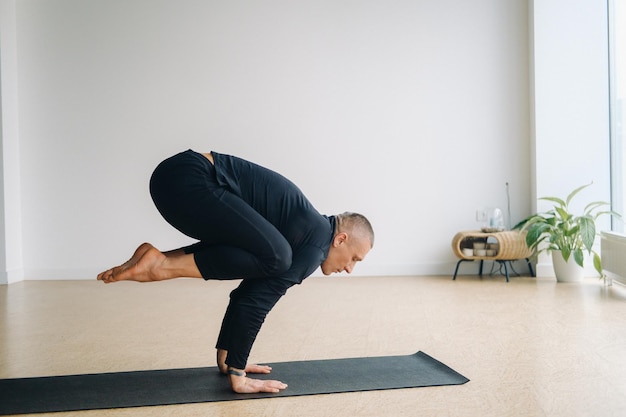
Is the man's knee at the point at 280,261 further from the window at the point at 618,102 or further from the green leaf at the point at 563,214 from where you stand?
the window at the point at 618,102

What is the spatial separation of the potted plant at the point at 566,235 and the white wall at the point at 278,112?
0.83 meters

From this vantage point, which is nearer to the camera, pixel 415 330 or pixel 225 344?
pixel 225 344

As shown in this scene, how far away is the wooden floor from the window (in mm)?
758

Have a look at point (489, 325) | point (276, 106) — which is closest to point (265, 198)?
point (489, 325)

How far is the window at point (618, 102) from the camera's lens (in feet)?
21.1

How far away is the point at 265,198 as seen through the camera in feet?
9.50

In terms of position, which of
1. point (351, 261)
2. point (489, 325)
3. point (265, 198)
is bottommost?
point (489, 325)

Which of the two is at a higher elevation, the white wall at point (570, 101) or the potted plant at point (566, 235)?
the white wall at point (570, 101)

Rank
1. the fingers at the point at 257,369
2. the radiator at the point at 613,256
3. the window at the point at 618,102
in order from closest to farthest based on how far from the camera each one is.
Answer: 1. the fingers at the point at 257,369
2. the radiator at the point at 613,256
3. the window at the point at 618,102

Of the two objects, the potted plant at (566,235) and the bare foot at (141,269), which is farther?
the potted plant at (566,235)

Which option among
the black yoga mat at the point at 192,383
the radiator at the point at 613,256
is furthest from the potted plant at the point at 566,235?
the black yoga mat at the point at 192,383

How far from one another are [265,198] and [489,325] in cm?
193

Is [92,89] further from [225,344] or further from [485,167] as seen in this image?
[225,344]

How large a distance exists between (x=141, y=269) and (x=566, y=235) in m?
4.43
